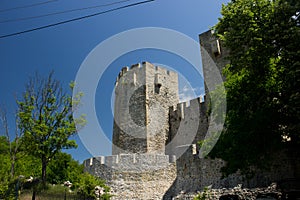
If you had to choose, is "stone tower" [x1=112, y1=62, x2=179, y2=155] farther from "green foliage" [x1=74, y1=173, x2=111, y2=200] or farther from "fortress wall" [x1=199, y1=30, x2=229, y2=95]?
"green foliage" [x1=74, y1=173, x2=111, y2=200]

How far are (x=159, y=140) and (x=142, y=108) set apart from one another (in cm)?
249

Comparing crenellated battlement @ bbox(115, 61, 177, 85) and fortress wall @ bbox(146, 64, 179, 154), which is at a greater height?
crenellated battlement @ bbox(115, 61, 177, 85)

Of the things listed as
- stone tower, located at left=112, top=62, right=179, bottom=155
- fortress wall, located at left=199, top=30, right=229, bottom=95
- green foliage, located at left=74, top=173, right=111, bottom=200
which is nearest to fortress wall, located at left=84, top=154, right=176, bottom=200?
green foliage, located at left=74, top=173, right=111, bottom=200

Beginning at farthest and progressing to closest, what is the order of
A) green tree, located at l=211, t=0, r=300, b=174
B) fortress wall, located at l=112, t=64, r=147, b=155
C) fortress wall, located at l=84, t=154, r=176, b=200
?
fortress wall, located at l=112, t=64, r=147, b=155
fortress wall, located at l=84, t=154, r=176, b=200
green tree, located at l=211, t=0, r=300, b=174

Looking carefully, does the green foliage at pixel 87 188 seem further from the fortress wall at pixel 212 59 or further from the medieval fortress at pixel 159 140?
the fortress wall at pixel 212 59

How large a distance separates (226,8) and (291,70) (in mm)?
3851

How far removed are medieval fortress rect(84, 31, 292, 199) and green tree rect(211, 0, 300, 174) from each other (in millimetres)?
2369

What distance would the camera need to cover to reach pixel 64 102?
1741 cm

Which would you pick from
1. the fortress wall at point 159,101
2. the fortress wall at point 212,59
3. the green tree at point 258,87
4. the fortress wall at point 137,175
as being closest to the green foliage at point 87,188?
the fortress wall at point 137,175

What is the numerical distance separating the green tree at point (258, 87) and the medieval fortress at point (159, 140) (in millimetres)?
2369

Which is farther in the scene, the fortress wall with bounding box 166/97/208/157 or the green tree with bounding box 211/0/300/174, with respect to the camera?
the fortress wall with bounding box 166/97/208/157

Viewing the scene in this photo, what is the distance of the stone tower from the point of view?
Result: 1978 centimetres

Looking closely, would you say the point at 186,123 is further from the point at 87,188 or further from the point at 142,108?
the point at 87,188

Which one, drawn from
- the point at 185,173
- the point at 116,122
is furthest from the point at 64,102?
the point at 185,173
